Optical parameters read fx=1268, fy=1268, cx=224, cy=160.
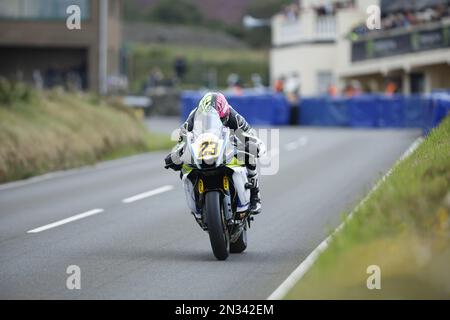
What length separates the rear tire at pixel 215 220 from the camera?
38.2ft

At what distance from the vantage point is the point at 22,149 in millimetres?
24906

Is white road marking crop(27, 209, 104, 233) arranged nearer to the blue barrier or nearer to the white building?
the blue barrier

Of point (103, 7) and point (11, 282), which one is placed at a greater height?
point (103, 7)

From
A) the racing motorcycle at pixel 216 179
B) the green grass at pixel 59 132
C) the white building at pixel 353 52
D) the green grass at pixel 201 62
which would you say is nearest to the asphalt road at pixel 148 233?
the racing motorcycle at pixel 216 179

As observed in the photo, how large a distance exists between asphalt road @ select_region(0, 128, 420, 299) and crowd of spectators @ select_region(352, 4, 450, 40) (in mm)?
22320

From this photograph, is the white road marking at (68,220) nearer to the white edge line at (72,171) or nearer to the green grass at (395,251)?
the white edge line at (72,171)

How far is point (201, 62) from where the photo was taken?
81750mm

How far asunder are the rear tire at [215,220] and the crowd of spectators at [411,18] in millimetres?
36726

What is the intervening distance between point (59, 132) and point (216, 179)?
1592 cm

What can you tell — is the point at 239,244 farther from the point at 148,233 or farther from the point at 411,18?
the point at 411,18

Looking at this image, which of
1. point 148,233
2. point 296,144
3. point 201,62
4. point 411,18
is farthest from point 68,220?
point 201,62

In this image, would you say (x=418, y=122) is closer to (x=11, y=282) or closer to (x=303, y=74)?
(x=303, y=74)

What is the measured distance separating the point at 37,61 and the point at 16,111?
35.2 m
